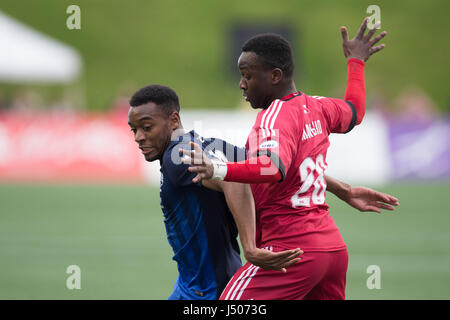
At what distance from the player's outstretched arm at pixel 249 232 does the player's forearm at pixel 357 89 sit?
3.87ft

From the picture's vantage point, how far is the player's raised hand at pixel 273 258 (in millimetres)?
3672

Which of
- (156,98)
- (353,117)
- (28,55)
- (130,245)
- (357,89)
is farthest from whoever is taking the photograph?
(28,55)

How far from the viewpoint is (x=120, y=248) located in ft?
31.2

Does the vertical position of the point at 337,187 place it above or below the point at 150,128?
below

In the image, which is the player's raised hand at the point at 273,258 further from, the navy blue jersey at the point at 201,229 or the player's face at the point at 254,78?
the player's face at the point at 254,78

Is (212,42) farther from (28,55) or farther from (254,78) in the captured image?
(254,78)

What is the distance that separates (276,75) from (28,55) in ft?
59.0

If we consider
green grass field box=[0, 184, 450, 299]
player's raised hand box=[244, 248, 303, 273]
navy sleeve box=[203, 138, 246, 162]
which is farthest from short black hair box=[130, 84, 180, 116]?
green grass field box=[0, 184, 450, 299]

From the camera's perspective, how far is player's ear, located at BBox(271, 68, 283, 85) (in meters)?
4.02

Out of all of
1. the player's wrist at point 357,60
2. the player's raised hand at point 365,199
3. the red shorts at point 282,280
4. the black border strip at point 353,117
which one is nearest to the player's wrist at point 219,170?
the red shorts at point 282,280

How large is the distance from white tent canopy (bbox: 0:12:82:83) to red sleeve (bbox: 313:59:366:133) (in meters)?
16.9

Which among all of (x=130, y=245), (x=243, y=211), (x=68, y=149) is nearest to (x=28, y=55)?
(x=68, y=149)

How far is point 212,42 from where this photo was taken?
35.2 metres

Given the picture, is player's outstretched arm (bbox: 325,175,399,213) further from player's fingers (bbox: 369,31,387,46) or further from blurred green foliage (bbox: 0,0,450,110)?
blurred green foliage (bbox: 0,0,450,110)
